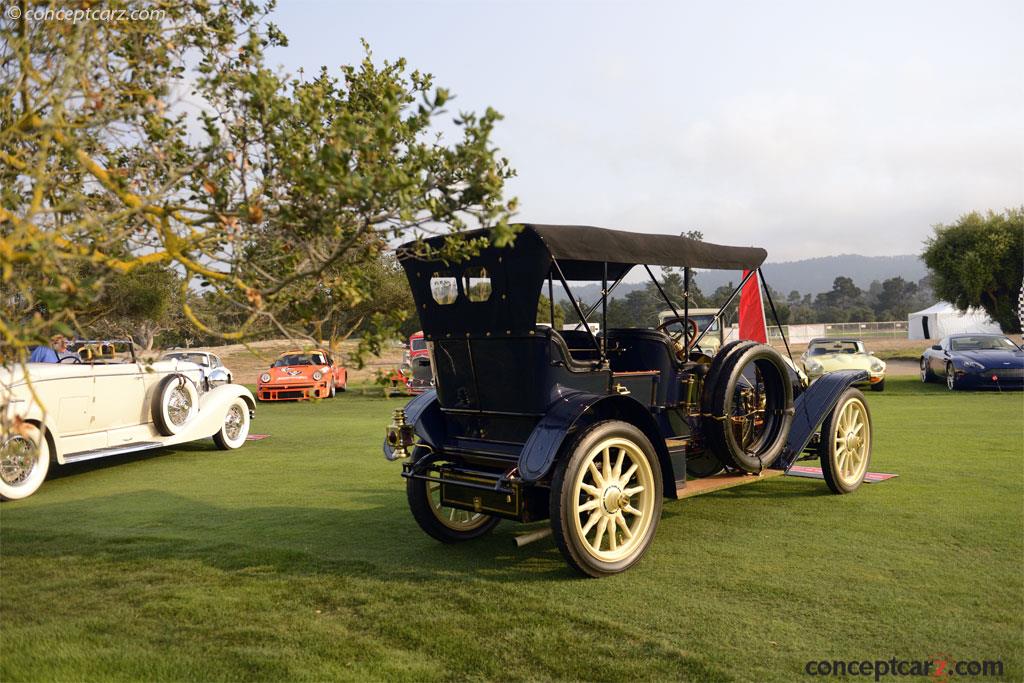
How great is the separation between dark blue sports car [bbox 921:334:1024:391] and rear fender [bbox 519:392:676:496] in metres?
14.9

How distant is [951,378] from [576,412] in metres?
16.2

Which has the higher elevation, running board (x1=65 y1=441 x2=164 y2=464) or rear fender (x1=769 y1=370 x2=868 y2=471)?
rear fender (x1=769 y1=370 x2=868 y2=471)

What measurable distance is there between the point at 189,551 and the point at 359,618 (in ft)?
6.83

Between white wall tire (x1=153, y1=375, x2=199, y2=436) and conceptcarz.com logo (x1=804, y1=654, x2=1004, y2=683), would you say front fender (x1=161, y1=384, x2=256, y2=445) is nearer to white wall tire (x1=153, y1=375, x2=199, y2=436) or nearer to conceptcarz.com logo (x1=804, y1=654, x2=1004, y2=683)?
white wall tire (x1=153, y1=375, x2=199, y2=436)

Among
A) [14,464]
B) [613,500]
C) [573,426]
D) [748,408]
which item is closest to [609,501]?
[613,500]

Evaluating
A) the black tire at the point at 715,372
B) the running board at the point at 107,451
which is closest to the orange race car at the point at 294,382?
the running board at the point at 107,451

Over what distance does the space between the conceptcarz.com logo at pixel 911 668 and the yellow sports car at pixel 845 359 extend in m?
14.9

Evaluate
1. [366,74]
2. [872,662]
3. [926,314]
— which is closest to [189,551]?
[366,74]

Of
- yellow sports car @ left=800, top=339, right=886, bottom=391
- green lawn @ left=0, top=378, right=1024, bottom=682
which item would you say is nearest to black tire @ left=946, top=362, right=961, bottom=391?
yellow sports car @ left=800, top=339, right=886, bottom=391

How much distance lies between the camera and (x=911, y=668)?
3.54 metres

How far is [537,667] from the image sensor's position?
12.1ft

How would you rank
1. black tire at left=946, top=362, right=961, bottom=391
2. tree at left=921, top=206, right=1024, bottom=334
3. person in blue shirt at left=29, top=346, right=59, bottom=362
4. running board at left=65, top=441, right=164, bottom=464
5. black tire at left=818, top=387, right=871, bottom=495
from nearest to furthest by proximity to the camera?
black tire at left=818, top=387, right=871, bottom=495 → running board at left=65, top=441, right=164, bottom=464 → person in blue shirt at left=29, top=346, right=59, bottom=362 → black tire at left=946, top=362, right=961, bottom=391 → tree at left=921, top=206, right=1024, bottom=334

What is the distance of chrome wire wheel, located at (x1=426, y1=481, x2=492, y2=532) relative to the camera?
5945 mm

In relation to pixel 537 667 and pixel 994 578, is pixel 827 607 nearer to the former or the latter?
pixel 994 578
